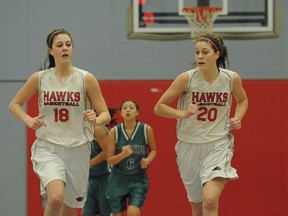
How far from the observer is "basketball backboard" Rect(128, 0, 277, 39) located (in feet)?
27.9

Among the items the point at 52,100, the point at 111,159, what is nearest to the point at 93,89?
the point at 52,100

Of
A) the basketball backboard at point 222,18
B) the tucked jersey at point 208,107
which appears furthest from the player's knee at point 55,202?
the basketball backboard at point 222,18

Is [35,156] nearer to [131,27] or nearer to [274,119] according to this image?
[131,27]

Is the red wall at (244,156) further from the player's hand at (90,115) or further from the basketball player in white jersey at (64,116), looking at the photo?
the player's hand at (90,115)

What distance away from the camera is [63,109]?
19.4 ft

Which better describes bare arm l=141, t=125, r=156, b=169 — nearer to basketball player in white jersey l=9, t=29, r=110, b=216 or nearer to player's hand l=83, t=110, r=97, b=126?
basketball player in white jersey l=9, t=29, r=110, b=216

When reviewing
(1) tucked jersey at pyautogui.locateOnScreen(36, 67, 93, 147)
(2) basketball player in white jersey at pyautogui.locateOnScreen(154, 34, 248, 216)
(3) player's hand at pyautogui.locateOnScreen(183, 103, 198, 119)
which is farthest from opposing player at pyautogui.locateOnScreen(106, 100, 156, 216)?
(3) player's hand at pyautogui.locateOnScreen(183, 103, 198, 119)

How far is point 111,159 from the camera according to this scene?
771cm

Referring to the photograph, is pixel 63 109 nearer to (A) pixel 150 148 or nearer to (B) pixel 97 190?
(A) pixel 150 148

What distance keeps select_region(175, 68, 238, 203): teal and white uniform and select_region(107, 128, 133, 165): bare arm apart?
60.0 inches

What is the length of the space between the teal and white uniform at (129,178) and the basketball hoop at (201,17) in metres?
1.51

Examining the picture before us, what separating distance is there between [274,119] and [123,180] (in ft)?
7.08

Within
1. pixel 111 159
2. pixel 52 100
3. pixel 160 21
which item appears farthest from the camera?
pixel 160 21

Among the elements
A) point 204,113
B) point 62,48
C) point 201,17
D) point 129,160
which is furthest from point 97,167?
point 62,48
